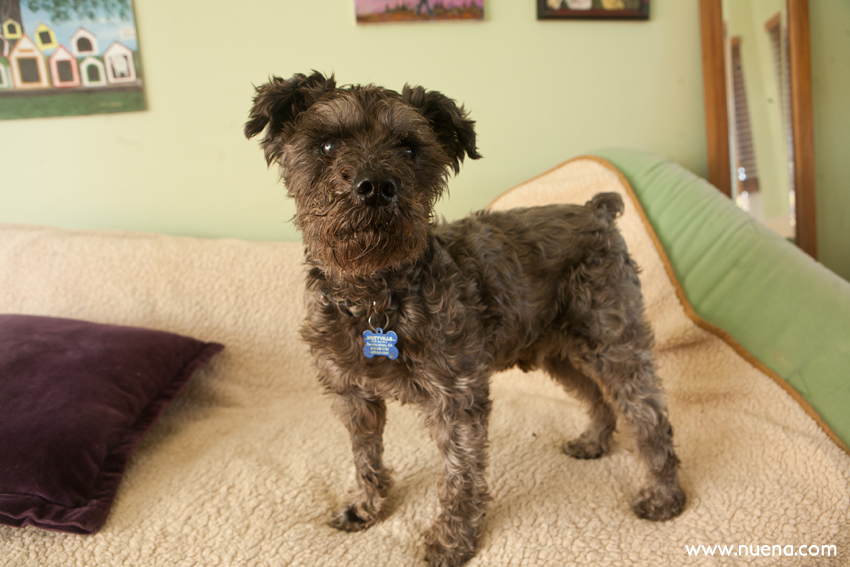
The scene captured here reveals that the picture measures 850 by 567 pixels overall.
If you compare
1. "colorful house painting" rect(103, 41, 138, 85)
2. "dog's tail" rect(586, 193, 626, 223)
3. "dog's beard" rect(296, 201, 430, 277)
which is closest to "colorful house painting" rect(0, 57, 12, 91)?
"colorful house painting" rect(103, 41, 138, 85)

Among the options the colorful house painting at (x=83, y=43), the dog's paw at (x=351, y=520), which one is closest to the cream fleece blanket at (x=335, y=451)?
the dog's paw at (x=351, y=520)

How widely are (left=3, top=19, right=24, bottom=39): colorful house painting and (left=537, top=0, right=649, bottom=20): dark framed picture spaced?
8.59 ft

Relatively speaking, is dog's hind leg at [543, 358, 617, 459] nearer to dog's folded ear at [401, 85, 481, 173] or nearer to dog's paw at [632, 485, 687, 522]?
dog's paw at [632, 485, 687, 522]

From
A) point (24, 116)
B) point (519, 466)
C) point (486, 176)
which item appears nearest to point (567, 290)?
point (519, 466)

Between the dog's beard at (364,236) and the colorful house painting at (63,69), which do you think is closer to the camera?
the dog's beard at (364,236)

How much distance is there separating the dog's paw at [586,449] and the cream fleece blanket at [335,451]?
37mm

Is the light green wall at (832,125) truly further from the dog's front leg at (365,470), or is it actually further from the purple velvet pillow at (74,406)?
the purple velvet pillow at (74,406)

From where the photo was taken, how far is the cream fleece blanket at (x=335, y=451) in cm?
162

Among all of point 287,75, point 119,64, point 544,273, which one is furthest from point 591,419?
point 119,64

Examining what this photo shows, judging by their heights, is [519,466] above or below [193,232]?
below

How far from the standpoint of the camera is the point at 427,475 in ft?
6.60

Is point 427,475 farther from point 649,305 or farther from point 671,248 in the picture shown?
point 671,248

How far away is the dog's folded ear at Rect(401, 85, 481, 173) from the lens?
1540 mm

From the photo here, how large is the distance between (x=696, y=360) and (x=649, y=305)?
1.05 ft
